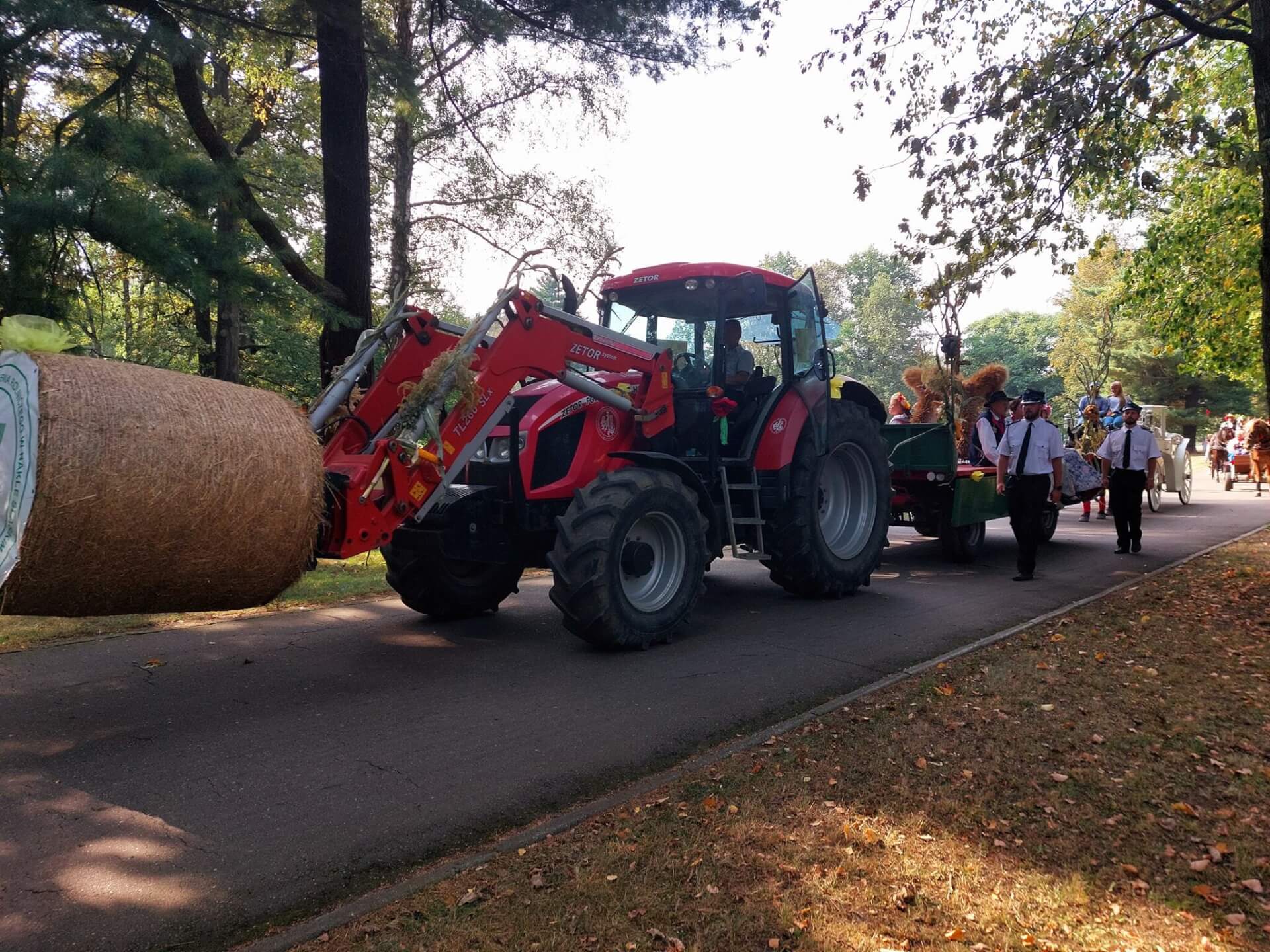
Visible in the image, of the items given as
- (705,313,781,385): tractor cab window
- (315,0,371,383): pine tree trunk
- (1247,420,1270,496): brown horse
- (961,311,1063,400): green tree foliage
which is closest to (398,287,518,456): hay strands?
(705,313,781,385): tractor cab window

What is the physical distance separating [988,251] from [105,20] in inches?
300

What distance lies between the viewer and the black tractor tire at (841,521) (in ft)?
26.5

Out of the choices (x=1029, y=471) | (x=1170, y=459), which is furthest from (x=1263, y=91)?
(x=1170, y=459)

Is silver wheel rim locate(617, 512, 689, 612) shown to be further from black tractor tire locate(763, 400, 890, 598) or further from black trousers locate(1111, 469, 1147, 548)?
black trousers locate(1111, 469, 1147, 548)

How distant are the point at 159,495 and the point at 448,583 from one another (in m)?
3.43

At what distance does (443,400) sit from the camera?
589 cm

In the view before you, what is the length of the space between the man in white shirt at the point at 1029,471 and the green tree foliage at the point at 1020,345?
166 ft

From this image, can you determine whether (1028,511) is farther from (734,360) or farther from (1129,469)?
(734,360)

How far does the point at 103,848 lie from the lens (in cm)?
354

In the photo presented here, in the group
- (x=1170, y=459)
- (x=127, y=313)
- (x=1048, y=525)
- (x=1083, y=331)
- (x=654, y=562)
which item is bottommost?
(x=1048, y=525)

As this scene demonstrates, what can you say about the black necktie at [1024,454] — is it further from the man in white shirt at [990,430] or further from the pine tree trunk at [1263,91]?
the pine tree trunk at [1263,91]

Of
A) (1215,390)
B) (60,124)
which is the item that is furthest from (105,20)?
(1215,390)

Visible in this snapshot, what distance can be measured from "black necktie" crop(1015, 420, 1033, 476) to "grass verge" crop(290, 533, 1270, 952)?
176 inches

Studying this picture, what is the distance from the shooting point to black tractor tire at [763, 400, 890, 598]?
806 cm
